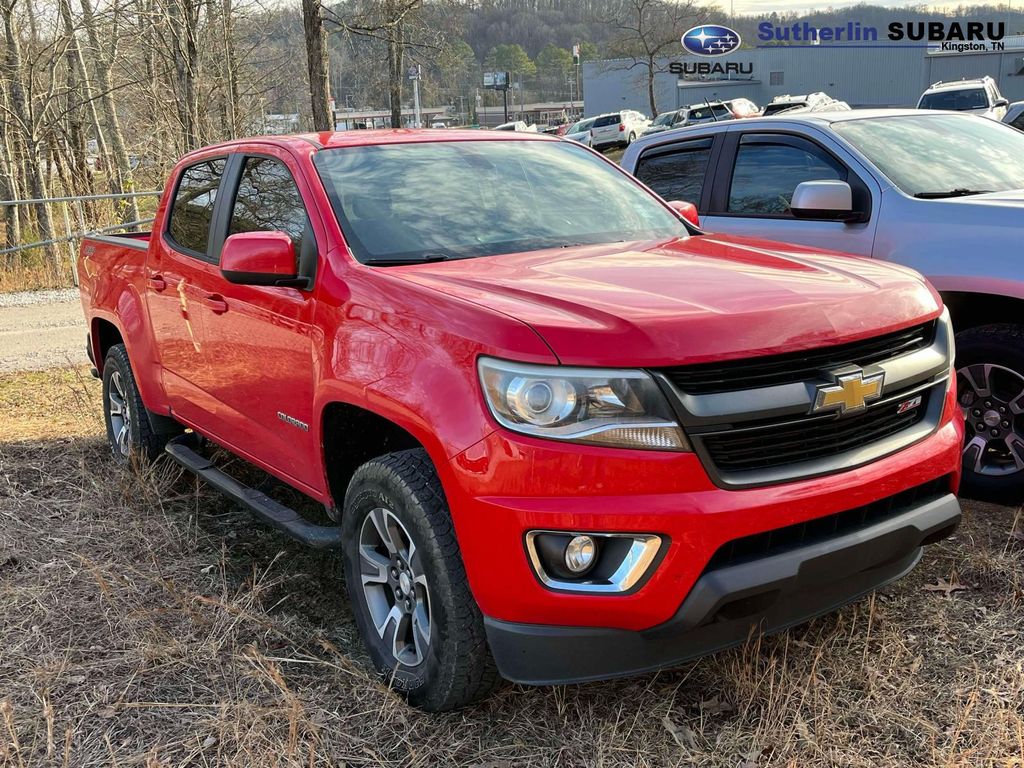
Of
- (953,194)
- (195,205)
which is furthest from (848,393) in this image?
(195,205)

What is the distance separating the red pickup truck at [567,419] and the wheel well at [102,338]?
7.90 feet

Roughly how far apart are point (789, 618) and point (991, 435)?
214 cm

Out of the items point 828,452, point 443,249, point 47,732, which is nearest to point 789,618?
point 828,452

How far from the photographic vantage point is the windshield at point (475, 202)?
3371 mm

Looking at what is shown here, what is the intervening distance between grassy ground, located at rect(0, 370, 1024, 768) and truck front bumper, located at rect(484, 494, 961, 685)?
1.23 feet

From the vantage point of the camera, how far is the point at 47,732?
283 cm

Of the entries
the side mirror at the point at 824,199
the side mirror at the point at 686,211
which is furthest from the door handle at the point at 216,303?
the side mirror at the point at 824,199

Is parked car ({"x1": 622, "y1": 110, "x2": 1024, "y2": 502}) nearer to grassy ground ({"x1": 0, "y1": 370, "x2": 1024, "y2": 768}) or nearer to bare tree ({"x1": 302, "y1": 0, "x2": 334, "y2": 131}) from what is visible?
grassy ground ({"x1": 0, "y1": 370, "x2": 1024, "y2": 768})

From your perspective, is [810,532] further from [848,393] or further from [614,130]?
[614,130]

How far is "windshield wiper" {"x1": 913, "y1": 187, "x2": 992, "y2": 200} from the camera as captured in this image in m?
4.56

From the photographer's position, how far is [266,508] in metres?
3.69

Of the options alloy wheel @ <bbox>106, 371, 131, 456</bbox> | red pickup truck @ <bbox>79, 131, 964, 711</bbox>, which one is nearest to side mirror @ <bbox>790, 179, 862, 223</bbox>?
red pickup truck @ <bbox>79, 131, 964, 711</bbox>

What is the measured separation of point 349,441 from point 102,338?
3225mm

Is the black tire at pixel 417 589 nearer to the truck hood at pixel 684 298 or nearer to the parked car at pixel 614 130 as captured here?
the truck hood at pixel 684 298
